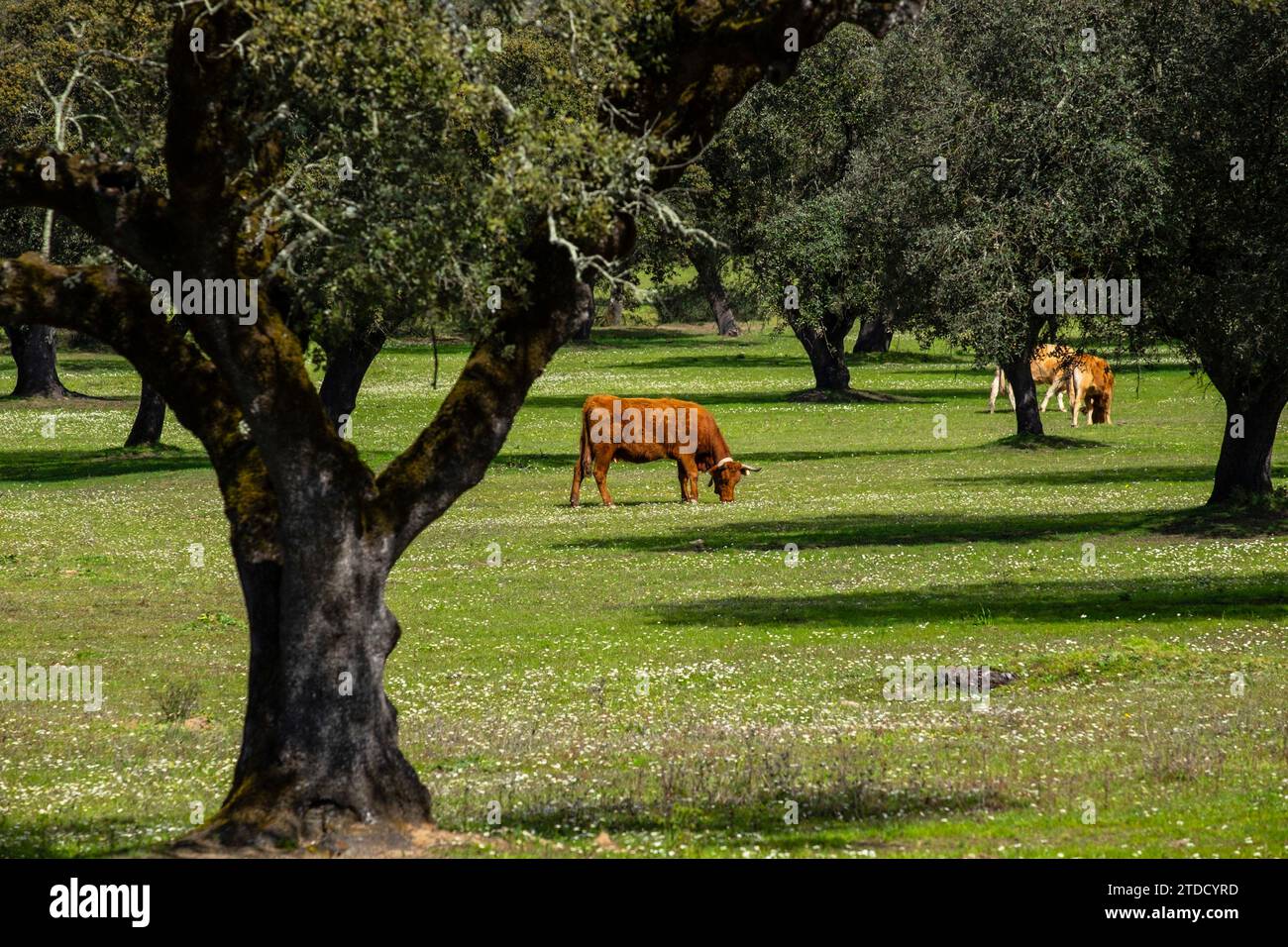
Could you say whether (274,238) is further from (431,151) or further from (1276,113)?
(1276,113)

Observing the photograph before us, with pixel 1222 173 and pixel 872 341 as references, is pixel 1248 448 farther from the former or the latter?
pixel 872 341

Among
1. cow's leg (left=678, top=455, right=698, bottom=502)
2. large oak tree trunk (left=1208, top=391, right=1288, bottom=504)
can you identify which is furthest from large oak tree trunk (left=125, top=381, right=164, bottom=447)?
large oak tree trunk (left=1208, top=391, right=1288, bottom=504)

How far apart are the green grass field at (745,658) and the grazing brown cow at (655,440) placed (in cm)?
102

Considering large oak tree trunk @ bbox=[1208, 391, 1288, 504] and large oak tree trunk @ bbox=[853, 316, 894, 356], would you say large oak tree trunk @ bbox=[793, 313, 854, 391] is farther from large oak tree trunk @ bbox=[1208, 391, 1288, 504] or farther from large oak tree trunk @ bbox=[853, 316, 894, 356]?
large oak tree trunk @ bbox=[1208, 391, 1288, 504]

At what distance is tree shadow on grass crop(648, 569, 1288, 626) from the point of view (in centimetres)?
2773

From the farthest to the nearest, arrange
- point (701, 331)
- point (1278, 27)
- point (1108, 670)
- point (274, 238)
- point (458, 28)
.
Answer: point (701, 331)
point (1278, 27)
point (1108, 670)
point (274, 238)
point (458, 28)

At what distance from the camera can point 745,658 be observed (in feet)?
81.7

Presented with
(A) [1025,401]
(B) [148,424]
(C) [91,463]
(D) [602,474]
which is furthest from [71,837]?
(A) [1025,401]

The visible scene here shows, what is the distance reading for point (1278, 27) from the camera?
31.8 m

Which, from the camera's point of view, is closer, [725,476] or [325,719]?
[325,719]

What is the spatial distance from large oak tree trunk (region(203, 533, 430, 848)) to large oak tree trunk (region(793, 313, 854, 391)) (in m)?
64.9

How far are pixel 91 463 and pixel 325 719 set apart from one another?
45.9 meters

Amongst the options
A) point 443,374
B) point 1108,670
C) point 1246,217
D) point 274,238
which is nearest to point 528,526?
point 1246,217
